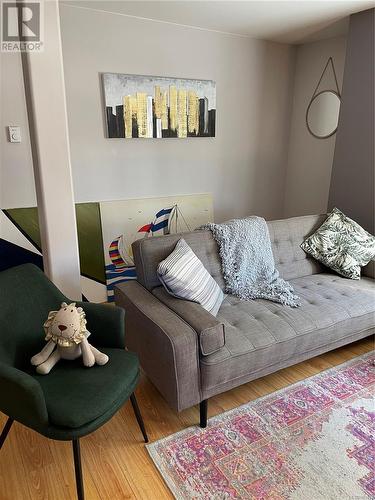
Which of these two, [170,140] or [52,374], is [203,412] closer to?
[52,374]

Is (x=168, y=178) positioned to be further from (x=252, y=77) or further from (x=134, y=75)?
(x=252, y=77)

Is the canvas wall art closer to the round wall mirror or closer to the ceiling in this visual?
the round wall mirror

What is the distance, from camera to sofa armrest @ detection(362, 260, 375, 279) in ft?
8.53

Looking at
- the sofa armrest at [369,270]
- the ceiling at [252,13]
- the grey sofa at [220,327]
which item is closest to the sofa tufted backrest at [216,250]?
the grey sofa at [220,327]

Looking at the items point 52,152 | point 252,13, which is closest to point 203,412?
point 52,152

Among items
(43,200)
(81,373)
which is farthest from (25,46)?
(81,373)

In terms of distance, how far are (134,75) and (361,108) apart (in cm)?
178

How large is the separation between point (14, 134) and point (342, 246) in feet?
8.04

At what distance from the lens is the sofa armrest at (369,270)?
102 inches

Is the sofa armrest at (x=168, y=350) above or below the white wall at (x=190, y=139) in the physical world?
below

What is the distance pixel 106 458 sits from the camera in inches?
63.3

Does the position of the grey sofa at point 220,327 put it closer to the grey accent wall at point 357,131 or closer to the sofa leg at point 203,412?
the sofa leg at point 203,412

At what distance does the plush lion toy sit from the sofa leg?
0.57m

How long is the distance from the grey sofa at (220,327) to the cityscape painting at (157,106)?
1143 mm
